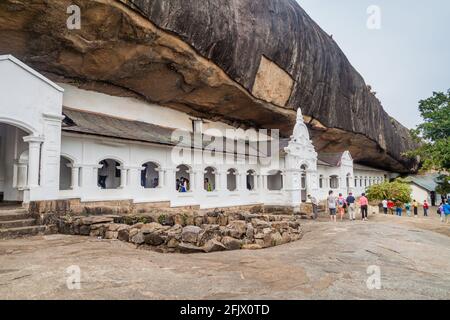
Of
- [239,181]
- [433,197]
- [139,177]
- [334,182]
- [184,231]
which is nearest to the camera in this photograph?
[184,231]

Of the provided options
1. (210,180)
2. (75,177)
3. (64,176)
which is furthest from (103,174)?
Result: (210,180)

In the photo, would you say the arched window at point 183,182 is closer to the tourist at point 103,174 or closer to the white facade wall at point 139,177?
the white facade wall at point 139,177

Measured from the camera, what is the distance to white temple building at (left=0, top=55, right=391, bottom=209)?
10.8 meters

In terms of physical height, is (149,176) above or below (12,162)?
below

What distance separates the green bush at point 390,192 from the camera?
2508 centimetres

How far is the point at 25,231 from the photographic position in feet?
30.2

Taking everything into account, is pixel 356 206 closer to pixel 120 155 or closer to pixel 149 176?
pixel 149 176

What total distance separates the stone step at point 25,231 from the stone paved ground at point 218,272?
2.26 feet

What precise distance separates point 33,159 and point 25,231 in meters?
2.59

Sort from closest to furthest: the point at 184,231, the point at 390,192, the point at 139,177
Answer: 1. the point at 184,231
2. the point at 139,177
3. the point at 390,192

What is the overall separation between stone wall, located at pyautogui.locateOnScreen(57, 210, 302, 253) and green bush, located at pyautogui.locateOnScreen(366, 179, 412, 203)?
17.2 m

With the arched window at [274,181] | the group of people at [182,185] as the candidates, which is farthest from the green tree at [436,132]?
the group of people at [182,185]
